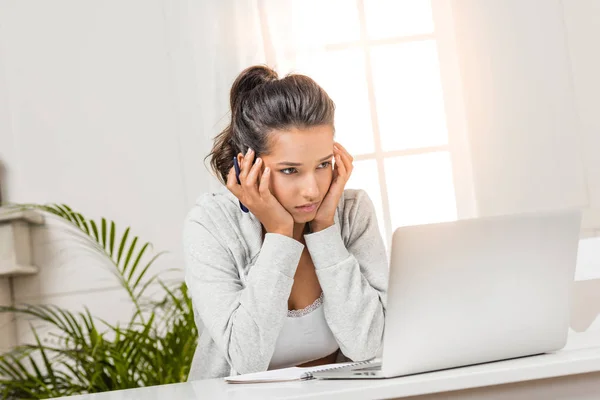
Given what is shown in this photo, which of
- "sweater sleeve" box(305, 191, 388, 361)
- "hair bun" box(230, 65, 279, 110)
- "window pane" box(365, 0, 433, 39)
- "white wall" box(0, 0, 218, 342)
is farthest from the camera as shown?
"window pane" box(365, 0, 433, 39)

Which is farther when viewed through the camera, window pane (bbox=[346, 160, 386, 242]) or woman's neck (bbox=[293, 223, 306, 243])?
window pane (bbox=[346, 160, 386, 242])

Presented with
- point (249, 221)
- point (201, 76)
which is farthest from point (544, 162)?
point (249, 221)

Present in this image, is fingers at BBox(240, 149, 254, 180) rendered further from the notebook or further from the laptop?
the laptop

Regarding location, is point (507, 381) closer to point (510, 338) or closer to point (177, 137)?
point (510, 338)

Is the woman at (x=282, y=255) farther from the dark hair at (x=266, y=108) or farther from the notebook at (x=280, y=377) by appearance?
the notebook at (x=280, y=377)

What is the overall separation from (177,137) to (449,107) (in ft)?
4.03

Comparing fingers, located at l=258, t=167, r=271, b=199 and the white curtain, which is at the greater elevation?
the white curtain

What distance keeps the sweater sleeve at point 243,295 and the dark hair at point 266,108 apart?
0.85 ft

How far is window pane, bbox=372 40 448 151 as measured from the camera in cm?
359

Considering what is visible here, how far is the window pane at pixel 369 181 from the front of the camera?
352 cm

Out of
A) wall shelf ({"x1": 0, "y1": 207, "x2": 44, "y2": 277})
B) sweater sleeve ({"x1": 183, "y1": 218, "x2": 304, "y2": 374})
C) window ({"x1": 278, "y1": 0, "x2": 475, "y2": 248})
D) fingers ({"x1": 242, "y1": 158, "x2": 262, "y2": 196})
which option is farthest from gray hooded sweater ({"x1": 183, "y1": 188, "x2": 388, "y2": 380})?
window ({"x1": 278, "y1": 0, "x2": 475, "y2": 248})

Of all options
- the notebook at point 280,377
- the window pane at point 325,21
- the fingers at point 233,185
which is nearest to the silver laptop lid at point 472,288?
the notebook at point 280,377

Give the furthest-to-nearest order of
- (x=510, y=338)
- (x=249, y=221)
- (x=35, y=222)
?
1. (x=35, y=222)
2. (x=249, y=221)
3. (x=510, y=338)

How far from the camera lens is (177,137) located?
349 centimetres
